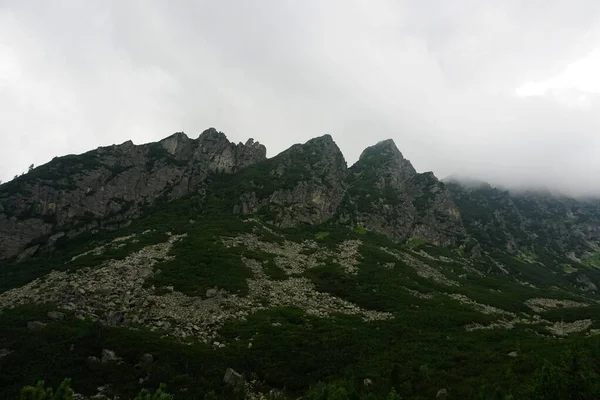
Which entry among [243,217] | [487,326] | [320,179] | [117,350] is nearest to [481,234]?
[320,179]

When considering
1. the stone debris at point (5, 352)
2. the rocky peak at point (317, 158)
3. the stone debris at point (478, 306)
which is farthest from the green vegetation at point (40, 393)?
the rocky peak at point (317, 158)

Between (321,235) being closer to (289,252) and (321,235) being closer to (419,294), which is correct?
(289,252)

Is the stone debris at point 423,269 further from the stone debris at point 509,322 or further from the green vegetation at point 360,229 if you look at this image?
the green vegetation at point 360,229

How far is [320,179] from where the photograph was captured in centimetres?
12375

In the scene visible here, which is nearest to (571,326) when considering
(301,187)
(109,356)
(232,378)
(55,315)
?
(232,378)

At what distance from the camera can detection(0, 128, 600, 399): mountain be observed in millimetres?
27922

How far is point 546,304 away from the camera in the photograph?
73688 mm

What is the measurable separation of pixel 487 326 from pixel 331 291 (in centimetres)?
2083

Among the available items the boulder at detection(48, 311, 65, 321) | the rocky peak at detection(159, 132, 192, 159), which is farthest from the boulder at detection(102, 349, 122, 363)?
the rocky peak at detection(159, 132, 192, 159)

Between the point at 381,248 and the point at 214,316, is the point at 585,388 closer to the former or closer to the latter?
the point at 214,316

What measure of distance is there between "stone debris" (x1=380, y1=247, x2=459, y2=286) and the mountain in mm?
659

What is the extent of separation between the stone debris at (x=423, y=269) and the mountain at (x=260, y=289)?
66 centimetres

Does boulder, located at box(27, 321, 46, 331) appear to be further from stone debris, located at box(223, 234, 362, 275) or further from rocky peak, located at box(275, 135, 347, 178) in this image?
rocky peak, located at box(275, 135, 347, 178)

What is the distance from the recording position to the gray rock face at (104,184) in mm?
85675
